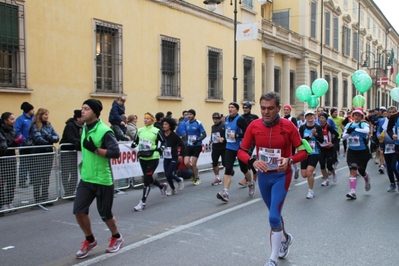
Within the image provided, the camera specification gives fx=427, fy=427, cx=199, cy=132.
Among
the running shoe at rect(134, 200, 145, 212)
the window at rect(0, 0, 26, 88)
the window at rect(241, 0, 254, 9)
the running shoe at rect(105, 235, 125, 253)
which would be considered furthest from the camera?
the window at rect(241, 0, 254, 9)

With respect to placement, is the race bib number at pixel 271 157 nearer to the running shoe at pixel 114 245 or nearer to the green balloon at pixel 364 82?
the running shoe at pixel 114 245

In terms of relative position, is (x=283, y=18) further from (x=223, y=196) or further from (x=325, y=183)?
(x=223, y=196)

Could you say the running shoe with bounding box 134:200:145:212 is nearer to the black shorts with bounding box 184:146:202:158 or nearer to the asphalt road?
the asphalt road

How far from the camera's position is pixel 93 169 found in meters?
5.03

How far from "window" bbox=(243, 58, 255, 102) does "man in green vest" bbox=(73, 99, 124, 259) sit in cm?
1880

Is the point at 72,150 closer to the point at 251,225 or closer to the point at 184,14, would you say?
the point at 251,225

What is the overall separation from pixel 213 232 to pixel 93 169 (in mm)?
2046

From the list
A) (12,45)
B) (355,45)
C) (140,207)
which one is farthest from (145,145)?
(355,45)

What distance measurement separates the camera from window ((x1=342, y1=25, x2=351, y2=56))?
4175 cm

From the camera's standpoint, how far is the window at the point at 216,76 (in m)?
20.3

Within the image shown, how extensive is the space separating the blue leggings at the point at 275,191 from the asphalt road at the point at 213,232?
62 centimetres

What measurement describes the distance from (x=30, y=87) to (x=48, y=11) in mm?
2276

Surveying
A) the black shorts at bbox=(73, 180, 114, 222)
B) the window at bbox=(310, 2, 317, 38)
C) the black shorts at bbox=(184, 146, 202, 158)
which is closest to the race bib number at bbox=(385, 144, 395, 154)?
the black shorts at bbox=(184, 146, 202, 158)

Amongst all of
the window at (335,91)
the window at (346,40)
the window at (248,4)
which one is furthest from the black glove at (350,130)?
the window at (346,40)
